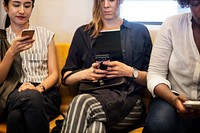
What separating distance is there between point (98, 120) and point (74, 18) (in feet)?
3.55

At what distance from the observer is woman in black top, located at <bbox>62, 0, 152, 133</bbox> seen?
5.11ft

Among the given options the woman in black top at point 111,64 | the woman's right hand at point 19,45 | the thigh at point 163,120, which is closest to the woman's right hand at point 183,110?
the thigh at point 163,120

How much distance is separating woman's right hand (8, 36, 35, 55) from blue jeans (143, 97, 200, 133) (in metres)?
0.79

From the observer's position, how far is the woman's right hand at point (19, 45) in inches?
70.1

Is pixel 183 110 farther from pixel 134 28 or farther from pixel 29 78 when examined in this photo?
pixel 29 78

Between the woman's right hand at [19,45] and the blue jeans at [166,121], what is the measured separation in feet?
2.59

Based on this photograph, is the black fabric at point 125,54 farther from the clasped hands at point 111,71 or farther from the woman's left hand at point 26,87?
the woman's left hand at point 26,87

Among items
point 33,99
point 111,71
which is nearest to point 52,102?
point 33,99

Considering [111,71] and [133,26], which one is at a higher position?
[133,26]

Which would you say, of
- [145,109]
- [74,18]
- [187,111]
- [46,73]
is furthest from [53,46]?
[187,111]

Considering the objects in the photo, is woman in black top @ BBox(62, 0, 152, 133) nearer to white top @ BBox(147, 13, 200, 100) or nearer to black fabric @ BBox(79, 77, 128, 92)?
black fabric @ BBox(79, 77, 128, 92)

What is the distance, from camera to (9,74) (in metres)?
1.88

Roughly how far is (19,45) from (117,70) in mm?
560

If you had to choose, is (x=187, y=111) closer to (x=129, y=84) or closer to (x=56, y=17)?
(x=129, y=84)
